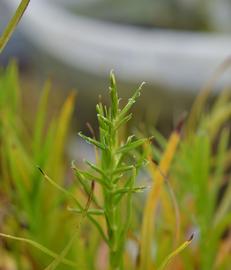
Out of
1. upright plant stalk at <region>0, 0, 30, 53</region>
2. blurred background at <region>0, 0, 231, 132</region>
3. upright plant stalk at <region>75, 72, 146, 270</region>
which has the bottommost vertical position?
upright plant stalk at <region>75, 72, 146, 270</region>

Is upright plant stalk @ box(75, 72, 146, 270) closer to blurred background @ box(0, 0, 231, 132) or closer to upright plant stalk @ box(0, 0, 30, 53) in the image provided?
upright plant stalk @ box(0, 0, 30, 53)

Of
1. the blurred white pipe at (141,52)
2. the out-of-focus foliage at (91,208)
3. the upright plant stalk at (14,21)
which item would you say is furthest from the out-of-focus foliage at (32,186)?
the blurred white pipe at (141,52)

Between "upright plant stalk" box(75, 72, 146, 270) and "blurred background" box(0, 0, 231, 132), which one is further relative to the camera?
"blurred background" box(0, 0, 231, 132)

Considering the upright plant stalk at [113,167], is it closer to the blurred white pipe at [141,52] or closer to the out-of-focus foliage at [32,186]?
the out-of-focus foliage at [32,186]

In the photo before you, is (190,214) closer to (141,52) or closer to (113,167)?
(113,167)

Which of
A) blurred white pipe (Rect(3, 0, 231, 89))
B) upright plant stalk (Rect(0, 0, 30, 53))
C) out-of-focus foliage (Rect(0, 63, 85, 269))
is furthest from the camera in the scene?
blurred white pipe (Rect(3, 0, 231, 89))

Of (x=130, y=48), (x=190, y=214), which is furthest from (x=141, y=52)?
(x=190, y=214)

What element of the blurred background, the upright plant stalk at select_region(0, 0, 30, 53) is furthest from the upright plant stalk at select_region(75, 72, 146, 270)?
the blurred background
